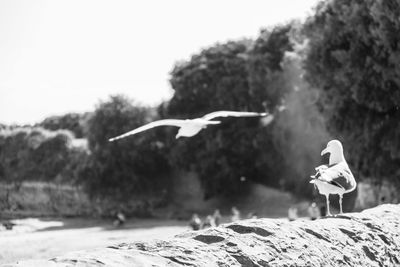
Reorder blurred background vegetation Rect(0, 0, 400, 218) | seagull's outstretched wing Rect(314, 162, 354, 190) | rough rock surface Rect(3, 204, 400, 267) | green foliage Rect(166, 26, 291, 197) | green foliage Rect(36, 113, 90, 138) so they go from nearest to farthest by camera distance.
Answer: rough rock surface Rect(3, 204, 400, 267)
seagull's outstretched wing Rect(314, 162, 354, 190)
blurred background vegetation Rect(0, 0, 400, 218)
green foliage Rect(166, 26, 291, 197)
green foliage Rect(36, 113, 90, 138)

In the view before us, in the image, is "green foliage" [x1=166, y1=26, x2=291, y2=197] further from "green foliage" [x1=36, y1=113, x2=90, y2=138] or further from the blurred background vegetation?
"green foliage" [x1=36, y1=113, x2=90, y2=138]

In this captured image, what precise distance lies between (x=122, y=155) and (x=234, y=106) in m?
9.36

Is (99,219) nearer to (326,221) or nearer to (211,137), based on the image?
(211,137)

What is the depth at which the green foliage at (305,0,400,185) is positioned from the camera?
26.0 metres

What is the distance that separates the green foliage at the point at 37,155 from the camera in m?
55.2

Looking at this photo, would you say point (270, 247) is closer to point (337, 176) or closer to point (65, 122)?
point (337, 176)

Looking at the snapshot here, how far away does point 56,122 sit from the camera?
252ft

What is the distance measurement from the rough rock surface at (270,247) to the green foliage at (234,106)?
39.0 m

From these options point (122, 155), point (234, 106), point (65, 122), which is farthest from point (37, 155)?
point (234, 106)

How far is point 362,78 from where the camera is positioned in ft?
88.1

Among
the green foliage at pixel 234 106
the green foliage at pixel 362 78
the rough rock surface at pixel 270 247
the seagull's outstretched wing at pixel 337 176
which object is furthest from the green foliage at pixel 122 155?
the rough rock surface at pixel 270 247

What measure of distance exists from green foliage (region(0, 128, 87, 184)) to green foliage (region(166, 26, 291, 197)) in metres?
10.1

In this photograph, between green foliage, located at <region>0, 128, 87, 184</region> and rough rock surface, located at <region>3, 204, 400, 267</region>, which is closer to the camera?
rough rock surface, located at <region>3, 204, 400, 267</region>

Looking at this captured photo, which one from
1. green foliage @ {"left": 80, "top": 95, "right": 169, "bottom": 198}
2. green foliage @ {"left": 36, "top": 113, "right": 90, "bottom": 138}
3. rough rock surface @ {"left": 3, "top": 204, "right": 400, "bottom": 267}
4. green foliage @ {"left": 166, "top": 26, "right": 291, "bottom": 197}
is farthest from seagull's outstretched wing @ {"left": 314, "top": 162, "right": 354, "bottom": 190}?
green foliage @ {"left": 36, "top": 113, "right": 90, "bottom": 138}
